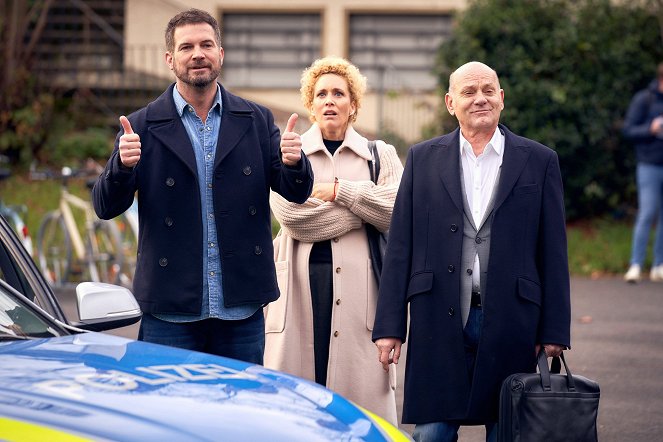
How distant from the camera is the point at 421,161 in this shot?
16.5 ft

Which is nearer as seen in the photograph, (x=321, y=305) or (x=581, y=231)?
(x=321, y=305)

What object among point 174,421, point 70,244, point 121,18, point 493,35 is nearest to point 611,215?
point 493,35

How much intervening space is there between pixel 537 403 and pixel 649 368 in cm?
430

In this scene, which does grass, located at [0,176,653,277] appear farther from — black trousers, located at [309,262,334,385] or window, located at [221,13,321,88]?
black trousers, located at [309,262,334,385]

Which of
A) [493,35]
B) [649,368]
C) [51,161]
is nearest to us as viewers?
[649,368]

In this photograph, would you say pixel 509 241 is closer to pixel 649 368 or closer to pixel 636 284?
pixel 649 368

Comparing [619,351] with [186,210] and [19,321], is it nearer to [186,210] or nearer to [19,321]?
[186,210]

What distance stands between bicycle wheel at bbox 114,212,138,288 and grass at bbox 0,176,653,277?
1.71 meters

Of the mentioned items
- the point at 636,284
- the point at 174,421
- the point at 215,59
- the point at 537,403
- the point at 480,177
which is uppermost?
the point at 215,59

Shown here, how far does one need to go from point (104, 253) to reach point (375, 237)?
21.7 ft

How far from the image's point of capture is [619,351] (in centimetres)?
920

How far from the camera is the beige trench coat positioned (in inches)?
223

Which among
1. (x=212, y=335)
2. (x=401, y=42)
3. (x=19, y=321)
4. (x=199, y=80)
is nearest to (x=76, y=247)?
(x=212, y=335)

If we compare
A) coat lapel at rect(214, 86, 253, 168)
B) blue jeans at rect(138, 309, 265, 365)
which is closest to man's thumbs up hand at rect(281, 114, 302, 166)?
coat lapel at rect(214, 86, 253, 168)
